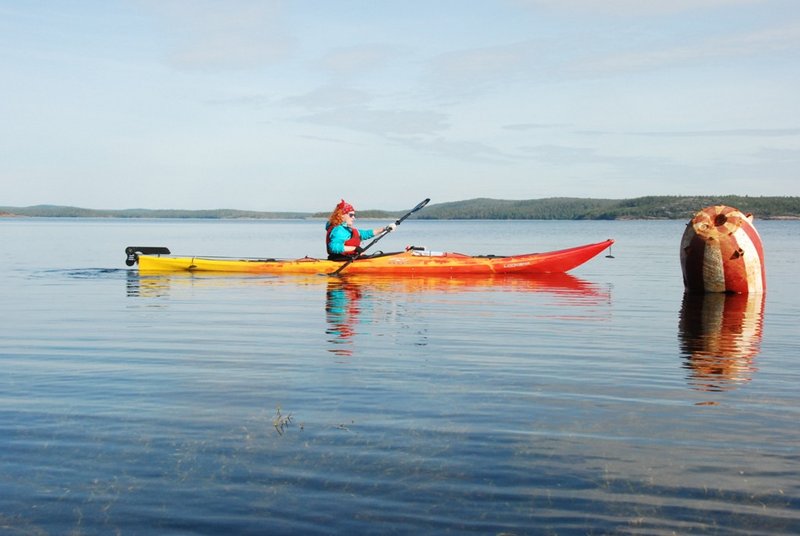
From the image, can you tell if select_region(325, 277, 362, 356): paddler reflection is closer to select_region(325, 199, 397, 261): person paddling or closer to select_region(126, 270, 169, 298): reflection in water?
select_region(325, 199, 397, 261): person paddling

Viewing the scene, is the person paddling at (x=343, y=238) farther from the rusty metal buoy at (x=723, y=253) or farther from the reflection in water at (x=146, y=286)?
the rusty metal buoy at (x=723, y=253)

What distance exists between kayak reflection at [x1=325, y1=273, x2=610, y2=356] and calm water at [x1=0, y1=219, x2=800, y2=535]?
285 mm

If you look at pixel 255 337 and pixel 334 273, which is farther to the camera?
pixel 334 273

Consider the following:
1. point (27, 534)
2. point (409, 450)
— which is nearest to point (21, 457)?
point (27, 534)

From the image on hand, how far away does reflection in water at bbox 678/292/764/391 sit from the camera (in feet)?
31.9

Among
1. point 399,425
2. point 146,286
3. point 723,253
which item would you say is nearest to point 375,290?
point 146,286

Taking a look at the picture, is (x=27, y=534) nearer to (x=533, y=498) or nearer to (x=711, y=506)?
(x=533, y=498)

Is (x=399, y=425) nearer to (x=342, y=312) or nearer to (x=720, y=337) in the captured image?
(x=720, y=337)

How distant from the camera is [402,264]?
2391cm

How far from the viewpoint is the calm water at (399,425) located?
205 inches

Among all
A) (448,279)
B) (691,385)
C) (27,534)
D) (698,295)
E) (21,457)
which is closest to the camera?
(27,534)

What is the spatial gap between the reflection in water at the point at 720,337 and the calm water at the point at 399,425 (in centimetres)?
7

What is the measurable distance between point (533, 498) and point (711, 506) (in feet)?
3.64

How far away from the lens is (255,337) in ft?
42.6
